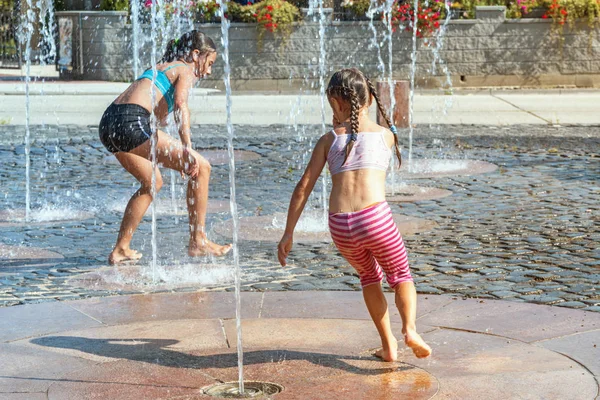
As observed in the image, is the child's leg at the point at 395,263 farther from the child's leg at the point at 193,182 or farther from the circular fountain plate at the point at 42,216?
the circular fountain plate at the point at 42,216

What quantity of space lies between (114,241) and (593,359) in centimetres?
424

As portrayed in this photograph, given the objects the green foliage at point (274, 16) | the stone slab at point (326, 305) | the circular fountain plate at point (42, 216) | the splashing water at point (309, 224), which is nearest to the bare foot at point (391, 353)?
the stone slab at point (326, 305)

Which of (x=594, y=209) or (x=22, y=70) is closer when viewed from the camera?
(x=594, y=209)

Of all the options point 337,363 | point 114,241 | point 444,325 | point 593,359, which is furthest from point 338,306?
point 114,241

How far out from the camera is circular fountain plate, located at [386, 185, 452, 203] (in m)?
9.85

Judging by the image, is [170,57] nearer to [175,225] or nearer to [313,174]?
[175,225]

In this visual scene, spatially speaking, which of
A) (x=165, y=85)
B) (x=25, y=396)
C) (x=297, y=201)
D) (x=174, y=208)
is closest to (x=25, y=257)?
(x=165, y=85)

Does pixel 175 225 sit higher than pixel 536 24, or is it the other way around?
pixel 536 24

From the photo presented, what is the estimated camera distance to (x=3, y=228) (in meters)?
8.55

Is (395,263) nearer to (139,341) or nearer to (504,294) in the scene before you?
(139,341)

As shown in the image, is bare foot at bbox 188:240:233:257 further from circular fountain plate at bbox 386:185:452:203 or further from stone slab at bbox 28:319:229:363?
circular fountain plate at bbox 386:185:452:203

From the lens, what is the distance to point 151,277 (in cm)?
675

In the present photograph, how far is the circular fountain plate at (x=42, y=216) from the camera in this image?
8.85m

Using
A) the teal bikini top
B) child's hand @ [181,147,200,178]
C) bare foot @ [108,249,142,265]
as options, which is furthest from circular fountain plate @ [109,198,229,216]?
the teal bikini top
